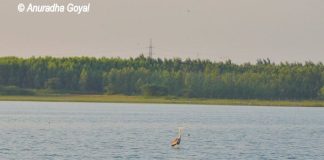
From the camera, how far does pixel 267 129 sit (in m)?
104

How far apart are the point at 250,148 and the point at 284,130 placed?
1174 inches

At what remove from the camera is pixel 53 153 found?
212ft

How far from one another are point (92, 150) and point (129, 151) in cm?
298

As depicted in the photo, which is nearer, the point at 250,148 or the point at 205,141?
the point at 250,148

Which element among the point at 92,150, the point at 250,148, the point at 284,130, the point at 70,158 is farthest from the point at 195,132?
the point at 70,158

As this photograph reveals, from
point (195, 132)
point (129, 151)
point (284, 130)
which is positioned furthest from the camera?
point (284, 130)

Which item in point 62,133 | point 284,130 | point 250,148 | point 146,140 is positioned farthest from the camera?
point 284,130

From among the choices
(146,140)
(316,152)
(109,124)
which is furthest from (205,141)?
(109,124)

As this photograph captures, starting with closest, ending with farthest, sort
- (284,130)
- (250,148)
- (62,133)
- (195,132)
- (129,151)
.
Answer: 1. (129,151)
2. (250,148)
3. (62,133)
4. (195,132)
5. (284,130)

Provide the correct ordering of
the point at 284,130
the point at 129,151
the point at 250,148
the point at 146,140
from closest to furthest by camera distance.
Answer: the point at 129,151 → the point at 250,148 → the point at 146,140 → the point at 284,130

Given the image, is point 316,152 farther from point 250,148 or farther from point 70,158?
point 70,158

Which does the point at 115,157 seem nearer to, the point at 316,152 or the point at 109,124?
the point at 316,152

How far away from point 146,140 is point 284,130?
27.5 meters

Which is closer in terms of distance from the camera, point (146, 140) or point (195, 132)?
point (146, 140)
